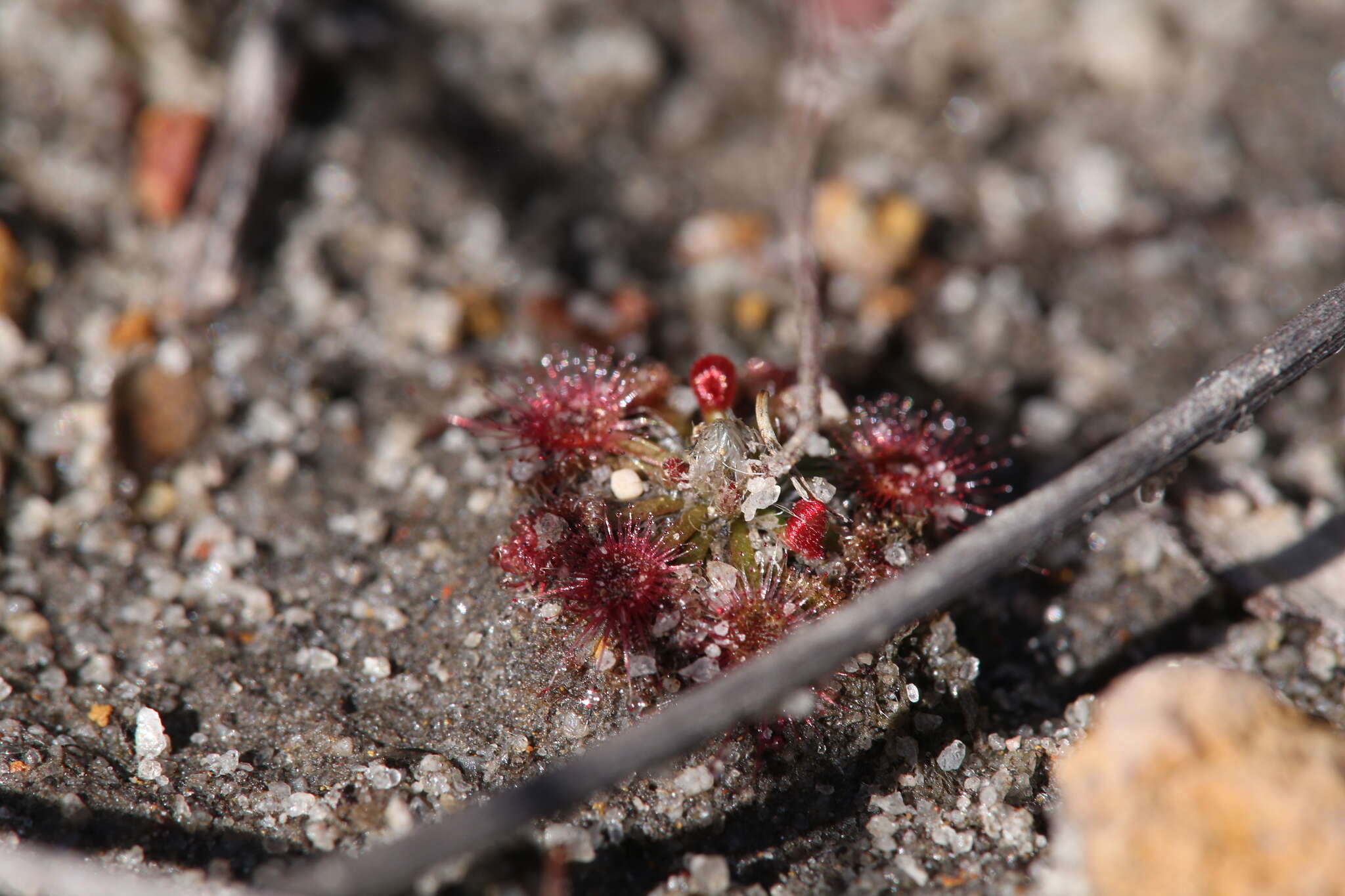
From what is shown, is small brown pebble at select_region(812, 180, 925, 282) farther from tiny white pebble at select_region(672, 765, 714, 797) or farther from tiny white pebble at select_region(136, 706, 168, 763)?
tiny white pebble at select_region(136, 706, 168, 763)

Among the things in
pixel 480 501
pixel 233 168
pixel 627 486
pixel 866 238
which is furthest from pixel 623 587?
pixel 233 168

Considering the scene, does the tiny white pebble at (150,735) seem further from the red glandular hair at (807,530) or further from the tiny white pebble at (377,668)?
the red glandular hair at (807,530)

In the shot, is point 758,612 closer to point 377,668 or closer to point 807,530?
point 807,530

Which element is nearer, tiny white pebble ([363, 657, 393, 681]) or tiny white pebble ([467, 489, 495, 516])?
tiny white pebble ([363, 657, 393, 681])

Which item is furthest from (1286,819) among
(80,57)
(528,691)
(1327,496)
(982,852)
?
(80,57)

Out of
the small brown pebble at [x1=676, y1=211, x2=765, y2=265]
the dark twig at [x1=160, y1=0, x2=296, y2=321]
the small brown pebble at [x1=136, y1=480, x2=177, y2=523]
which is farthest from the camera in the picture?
the small brown pebble at [x1=676, y1=211, x2=765, y2=265]

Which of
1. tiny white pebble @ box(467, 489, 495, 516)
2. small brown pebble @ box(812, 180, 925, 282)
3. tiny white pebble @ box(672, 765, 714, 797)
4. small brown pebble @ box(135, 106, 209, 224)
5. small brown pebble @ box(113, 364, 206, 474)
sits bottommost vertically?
tiny white pebble @ box(672, 765, 714, 797)

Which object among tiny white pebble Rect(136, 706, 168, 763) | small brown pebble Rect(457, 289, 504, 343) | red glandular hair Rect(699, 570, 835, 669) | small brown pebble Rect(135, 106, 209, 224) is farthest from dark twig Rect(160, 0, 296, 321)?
red glandular hair Rect(699, 570, 835, 669)

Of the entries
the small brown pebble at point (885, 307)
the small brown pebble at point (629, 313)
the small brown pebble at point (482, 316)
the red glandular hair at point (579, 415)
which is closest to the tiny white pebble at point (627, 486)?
the red glandular hair at point (579, 415)
